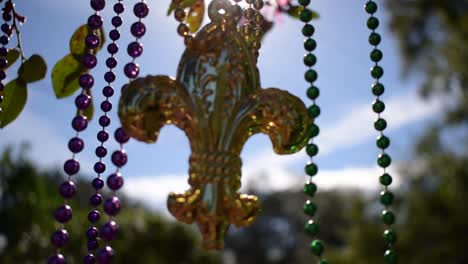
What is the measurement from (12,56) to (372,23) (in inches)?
26.8

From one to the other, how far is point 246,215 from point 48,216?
709 centimetres

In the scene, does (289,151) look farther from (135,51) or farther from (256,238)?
(256,238)

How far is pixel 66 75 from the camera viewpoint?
107 centimetres

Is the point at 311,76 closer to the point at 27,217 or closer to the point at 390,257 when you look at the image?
the point at 390,257

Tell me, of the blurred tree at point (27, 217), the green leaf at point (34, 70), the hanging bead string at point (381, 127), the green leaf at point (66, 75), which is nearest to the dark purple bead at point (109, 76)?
the green leaf at point (66, 75)

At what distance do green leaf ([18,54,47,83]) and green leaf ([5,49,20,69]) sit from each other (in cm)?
6

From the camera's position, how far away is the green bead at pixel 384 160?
0.91 metres

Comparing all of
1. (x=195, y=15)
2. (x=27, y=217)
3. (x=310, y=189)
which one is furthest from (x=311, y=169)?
(x=27, y=217)

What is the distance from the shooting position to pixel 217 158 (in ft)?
2.27

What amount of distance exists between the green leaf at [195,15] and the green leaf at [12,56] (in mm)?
337

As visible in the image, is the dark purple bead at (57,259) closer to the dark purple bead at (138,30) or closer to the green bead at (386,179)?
the dark purple bead at (138,30)

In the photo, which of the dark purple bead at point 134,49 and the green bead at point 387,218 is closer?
the dark purple bead at point 134,49

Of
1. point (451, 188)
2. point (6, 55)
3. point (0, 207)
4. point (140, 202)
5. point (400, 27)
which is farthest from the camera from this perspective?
point (140, 202)

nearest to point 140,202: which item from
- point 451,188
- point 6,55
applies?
point 451,188
